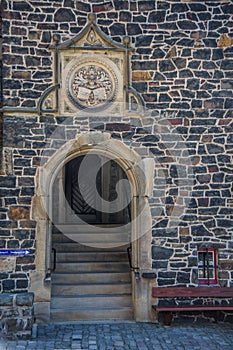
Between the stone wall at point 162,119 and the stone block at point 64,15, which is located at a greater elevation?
the stone block at point 64,15

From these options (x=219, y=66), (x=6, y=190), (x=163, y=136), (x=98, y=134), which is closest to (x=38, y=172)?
(x=6, y=190)

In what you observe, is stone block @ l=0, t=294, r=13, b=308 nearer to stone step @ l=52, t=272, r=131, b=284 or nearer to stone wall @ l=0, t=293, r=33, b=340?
stone wall @ l=0, t=293, r=33, b=340

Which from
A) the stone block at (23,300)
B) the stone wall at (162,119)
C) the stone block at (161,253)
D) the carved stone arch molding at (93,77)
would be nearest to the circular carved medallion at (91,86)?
the carved stone arch molding at (93,77)

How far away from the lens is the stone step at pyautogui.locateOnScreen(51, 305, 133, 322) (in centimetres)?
707

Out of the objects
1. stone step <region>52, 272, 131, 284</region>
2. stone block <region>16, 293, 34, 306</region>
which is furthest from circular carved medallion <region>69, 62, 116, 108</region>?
stone block <region>16, 293, 34, 306</region>

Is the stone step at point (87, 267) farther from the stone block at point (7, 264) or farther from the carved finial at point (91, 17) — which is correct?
the carved finial at point (91, 17)

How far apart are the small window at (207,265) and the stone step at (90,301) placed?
1.33 m

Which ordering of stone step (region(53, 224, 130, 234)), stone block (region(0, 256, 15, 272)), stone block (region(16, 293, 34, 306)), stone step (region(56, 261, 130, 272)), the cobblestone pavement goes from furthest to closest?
stone step (region(53, 224, 130, 234)) → stone step (region(56, 261, 130, 272)) → stone block (region(0, 256, 15, 272)) → stone block (region(16, 293, 34, 306)) → the cobblestone pavement

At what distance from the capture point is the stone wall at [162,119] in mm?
7227

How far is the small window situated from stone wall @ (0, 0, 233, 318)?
0.14m

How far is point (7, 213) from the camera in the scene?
279 inches

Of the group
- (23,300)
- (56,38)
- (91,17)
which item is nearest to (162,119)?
(91,17)

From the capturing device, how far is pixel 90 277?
782 cm

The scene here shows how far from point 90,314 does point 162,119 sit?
3.54 meters
